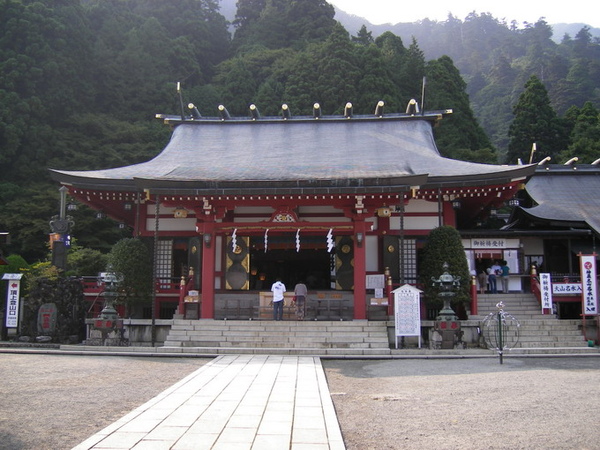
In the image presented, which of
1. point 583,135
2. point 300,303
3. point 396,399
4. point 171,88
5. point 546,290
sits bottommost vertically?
point 396,399

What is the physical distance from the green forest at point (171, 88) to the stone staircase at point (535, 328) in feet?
33.2

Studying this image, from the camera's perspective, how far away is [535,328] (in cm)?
1487

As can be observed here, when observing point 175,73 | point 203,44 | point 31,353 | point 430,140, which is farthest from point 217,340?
point 203,44

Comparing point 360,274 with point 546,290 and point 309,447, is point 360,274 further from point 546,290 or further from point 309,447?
point 309,447

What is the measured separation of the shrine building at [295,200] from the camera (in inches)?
605

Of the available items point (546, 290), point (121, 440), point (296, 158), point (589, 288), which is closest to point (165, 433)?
point (121, 440)

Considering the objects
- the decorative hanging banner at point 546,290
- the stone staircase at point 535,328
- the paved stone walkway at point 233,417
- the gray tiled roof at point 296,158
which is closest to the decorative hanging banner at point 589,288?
the stone staircase at point 535,328

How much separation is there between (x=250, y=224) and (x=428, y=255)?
5431 mm

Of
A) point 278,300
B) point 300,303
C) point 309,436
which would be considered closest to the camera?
point 309,436

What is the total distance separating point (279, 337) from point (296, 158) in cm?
834

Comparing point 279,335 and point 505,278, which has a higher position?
point 505,278

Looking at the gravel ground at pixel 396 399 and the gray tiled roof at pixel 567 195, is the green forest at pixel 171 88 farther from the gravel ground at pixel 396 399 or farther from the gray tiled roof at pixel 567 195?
the gravel ground at pixel 396 399

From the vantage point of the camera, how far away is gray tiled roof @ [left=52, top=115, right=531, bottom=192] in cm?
1606

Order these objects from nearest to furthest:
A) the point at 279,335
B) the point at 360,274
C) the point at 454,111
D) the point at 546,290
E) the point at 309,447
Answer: the point at 309,447 → the point at 279,335 → the point at 360,274 → the point at 546,290 → the point at 454,111
